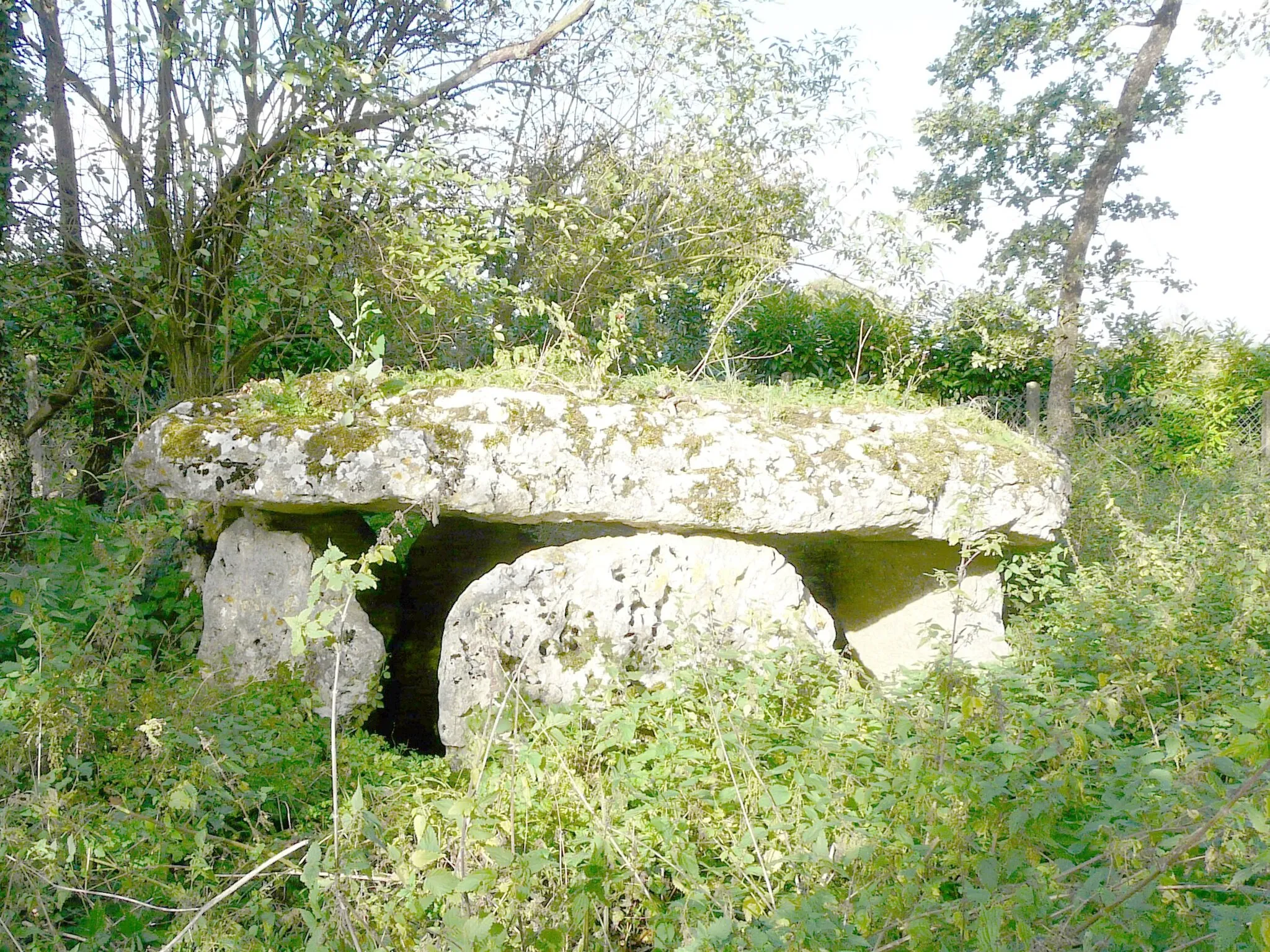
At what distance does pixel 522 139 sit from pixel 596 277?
126 cm

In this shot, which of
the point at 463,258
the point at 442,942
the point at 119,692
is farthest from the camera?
the point at 463,258

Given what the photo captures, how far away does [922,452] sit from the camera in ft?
14.7

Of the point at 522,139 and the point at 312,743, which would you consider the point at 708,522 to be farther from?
the point at 522,139

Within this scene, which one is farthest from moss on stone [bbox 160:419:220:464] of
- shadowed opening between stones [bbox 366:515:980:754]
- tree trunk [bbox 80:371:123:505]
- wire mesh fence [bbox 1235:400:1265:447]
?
wire mesh fence [bbox 1235:400:1265:447]

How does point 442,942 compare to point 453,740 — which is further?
point 453,740

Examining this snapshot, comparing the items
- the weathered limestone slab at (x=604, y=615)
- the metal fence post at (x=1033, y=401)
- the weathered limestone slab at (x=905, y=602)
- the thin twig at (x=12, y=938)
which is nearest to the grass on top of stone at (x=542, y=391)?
the weathered limestone slab at (x=905, y=602)

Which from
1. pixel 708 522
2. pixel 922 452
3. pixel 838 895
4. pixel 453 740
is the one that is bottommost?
pixel 453 740

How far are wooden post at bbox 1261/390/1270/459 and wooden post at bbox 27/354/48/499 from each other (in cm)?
1086

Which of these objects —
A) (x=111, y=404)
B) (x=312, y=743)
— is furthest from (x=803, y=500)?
(x=111, y=404)

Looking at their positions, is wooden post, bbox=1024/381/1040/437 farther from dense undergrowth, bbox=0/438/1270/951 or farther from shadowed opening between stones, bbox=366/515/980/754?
dense undergrowth, bbox=0/438/1270/951

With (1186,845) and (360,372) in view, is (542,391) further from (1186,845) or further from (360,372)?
(1186,845)

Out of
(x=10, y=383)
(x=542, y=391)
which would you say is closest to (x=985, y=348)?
(x=542, y=391)

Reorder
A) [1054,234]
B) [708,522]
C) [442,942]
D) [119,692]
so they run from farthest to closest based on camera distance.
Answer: [1054,234] < [708,522] < [119,692] < [442,942]

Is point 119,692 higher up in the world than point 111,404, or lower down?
lower down
